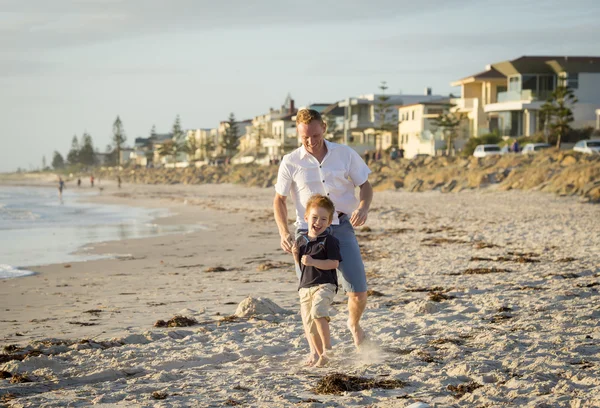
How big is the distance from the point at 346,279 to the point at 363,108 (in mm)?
72909

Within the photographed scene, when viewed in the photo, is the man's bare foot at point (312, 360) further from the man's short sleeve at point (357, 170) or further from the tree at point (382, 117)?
the tree at point (382, 117)

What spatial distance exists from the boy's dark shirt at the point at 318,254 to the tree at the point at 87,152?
188823 mm

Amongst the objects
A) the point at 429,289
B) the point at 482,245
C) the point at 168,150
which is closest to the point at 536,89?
the point at 482,245

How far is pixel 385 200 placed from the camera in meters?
29.6

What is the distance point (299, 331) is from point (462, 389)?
7.36 ft

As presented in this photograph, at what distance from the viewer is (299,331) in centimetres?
689

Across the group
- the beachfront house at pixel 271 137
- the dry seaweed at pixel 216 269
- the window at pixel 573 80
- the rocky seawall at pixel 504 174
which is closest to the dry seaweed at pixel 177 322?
the dry seaweed at pixel 216 269

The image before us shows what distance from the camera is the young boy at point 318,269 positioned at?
17.7ft


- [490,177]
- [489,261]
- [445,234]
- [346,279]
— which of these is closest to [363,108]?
[490,177]

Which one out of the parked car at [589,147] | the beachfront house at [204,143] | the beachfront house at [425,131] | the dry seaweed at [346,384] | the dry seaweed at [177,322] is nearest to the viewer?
the dry seaweed at [346,384]

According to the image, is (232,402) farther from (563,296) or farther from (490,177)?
(490,177)

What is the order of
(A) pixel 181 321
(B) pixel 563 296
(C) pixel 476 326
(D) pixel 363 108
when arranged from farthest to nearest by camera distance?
1. (D) pixel 363 108
2. (B) pixel 563 296
3. (A) pixel 181 321
4. (C) pixel 476 326

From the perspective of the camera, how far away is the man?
5535mm

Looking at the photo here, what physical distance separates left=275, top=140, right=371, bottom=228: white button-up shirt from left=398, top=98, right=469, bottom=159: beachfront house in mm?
50945
